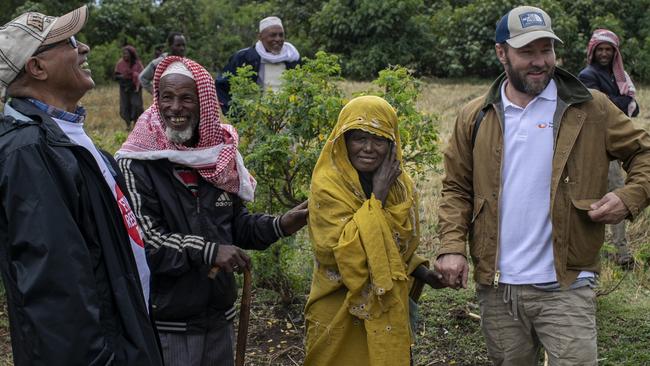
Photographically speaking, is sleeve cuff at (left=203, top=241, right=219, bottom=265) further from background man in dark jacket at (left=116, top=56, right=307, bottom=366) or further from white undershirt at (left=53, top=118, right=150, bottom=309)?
white undershirt at (left=53, top=118, right=150, bottom=309)

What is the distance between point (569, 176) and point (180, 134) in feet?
5.70

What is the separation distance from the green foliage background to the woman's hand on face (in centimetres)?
1585

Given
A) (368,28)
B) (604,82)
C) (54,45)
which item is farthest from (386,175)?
(368,28)

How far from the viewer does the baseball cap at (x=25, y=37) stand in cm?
267

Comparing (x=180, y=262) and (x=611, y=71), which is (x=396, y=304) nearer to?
(x=180, y=262)

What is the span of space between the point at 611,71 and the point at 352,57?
617 inches

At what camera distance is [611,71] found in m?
7.24

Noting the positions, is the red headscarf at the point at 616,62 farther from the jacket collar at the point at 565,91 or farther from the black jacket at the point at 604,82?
the jacket collar at the point at 565,91

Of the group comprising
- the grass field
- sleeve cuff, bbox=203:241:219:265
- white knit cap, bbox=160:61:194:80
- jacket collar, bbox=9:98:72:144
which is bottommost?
the grass field

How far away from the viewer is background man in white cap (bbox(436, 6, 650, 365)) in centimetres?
358

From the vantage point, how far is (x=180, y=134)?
3461 millimetres

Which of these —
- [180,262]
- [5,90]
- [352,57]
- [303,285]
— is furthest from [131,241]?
[352,57]

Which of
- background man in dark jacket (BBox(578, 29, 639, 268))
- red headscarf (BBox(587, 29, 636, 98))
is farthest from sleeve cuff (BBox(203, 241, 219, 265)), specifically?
red headscarf (BBox(587, 29, 636, 98))

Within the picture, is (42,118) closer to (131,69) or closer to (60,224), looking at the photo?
(60,224)
